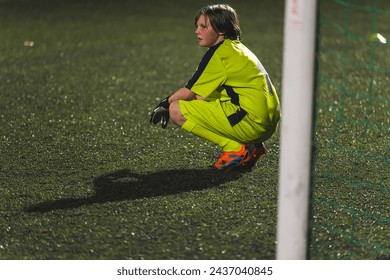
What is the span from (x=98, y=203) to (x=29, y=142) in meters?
1.12

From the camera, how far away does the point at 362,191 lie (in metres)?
3.77

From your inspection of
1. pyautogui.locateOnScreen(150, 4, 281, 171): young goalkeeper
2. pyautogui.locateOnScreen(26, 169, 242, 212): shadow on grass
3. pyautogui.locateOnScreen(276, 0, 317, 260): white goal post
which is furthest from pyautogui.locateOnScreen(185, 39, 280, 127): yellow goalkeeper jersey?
pyautogui.locateOnScreen(276, 0, 317, 260): white goal post

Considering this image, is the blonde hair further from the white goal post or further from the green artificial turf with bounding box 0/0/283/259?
the white goal post

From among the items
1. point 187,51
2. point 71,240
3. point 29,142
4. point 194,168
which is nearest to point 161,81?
point 187,51

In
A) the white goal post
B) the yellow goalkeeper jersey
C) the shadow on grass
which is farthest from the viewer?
the yellow goalkeeper jersey

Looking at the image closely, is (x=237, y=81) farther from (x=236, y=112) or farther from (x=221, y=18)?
(x=221, y=18)

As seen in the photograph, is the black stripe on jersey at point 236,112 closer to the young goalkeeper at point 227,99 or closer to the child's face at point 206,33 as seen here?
the young goalkeeper at point 227,99

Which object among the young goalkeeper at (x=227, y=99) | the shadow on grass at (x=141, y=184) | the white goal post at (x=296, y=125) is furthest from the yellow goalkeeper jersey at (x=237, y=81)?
the white goal post at (x=296, y=125)

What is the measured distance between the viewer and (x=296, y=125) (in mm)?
2711

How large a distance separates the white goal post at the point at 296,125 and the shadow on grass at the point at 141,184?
1036mm

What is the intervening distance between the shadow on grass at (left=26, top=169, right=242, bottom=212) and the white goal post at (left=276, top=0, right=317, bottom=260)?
104 centimetres

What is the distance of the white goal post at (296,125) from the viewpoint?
2637 millimetres

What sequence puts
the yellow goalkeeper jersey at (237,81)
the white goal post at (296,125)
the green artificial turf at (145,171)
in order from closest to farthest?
the white goal post at (296,125), the green artificial turf at (145,171), the yellow goalkeeper jersey at (237,81)

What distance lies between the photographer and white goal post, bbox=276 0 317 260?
8.65ft
